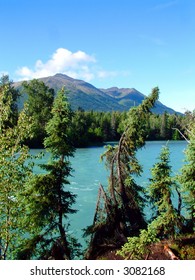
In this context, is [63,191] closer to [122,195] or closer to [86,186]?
[122,195]

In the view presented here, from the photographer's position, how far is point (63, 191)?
12.8 metres

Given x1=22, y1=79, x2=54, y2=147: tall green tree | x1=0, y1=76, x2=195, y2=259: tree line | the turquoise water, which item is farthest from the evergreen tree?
x1=22, y1=79, x2=54, y2=147: tall green tree

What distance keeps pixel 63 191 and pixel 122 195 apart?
8.04 feet

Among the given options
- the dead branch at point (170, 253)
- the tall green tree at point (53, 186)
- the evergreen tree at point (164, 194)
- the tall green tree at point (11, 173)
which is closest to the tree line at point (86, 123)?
the evergreen tree at point (164, 194)

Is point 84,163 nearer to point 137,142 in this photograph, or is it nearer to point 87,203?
point 87,203

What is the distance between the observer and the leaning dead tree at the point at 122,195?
42.8 ft

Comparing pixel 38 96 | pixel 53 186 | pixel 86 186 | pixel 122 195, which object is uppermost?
pixel 38 96

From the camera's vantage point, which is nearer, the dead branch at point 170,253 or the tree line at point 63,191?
the tree line at point 63,191

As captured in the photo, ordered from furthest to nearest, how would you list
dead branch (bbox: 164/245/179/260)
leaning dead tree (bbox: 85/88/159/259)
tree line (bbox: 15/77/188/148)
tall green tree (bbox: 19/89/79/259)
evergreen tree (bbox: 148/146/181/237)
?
tree line (bbox: 15/77/188/148) < leaning dead tree (bbox: 85/88/159/259) < evergreen tree (bbox: 148/146/181/237) < tall green tree (bbox: 19/89/79/259) < dead branch (bbox: 164/245/179/260)

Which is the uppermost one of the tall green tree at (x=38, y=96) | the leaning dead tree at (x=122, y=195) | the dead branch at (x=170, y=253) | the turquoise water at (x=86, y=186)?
Answer: the tall green tree at (x=38, y=96)

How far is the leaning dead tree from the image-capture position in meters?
13.0

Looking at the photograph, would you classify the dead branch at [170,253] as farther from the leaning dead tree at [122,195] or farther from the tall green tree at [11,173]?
the tall green tree at [11,173]

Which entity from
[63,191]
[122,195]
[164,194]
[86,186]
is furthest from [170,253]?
[86,186]

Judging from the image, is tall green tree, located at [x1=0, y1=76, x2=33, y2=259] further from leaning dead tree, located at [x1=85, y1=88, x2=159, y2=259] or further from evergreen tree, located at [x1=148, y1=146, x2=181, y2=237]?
evergreen tree, located at [x1=148, y1=146, x2=181, y2=237]
